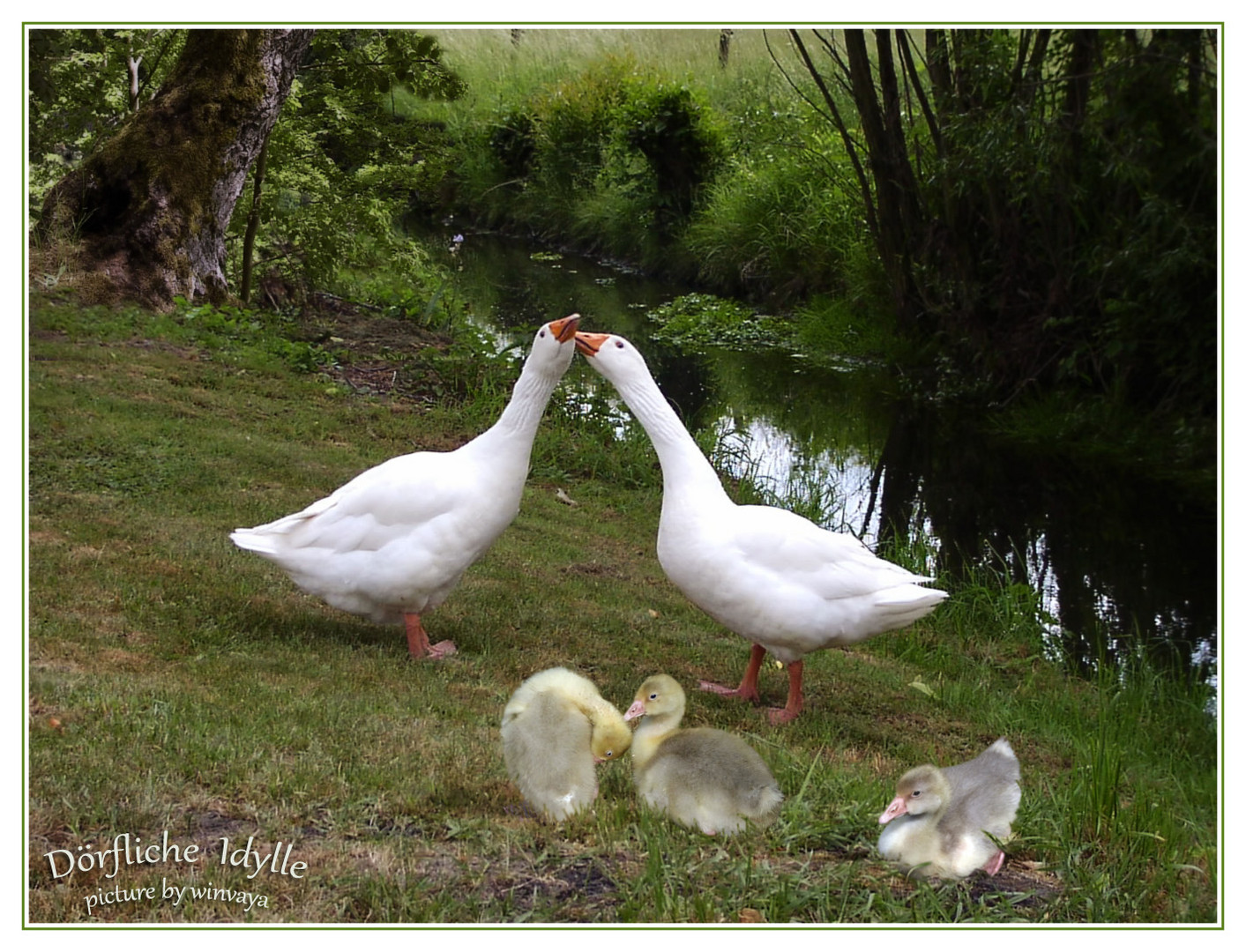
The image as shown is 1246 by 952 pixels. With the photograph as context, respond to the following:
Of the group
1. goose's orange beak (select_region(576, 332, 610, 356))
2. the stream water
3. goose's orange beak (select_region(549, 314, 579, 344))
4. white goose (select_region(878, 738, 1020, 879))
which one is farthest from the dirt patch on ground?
white goose (select_region(878, 738, 1020, 879))

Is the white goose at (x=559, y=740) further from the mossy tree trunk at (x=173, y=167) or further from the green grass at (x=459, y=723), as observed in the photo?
the mossy tree trunk at (x=173, y=167)

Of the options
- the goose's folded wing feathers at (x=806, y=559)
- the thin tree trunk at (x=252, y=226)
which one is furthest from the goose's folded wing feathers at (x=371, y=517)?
the thin tree trunk at (x=252, y=226)

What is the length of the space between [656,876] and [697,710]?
1790 mm

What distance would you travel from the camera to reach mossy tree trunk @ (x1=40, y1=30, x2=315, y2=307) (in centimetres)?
1031

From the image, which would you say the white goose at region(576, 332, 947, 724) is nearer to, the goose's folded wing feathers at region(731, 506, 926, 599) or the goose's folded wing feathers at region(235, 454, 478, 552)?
the goose's folded wing feathers at region(731, 506, 926, 599)

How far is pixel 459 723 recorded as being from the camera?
13.9ft

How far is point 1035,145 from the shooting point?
34.8 feet

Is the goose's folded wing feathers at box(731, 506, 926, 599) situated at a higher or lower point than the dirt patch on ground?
lower

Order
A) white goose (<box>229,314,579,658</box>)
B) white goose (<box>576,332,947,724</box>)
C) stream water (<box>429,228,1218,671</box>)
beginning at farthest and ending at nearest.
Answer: stream water (<box>429,228,1218,671</box>) < white goose (<box>229,314,579,658</box>) < white goose (<box>576,332,947,724</box>)

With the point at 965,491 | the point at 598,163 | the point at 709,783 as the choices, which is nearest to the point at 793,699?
the point at 709,783

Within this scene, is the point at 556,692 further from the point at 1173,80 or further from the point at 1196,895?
the point at 1173,80

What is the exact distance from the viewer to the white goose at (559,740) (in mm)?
3402

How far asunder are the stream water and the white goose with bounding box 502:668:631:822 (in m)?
4.42

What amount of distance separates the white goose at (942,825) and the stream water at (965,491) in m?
3.98
